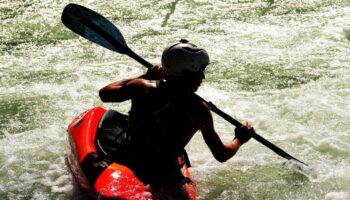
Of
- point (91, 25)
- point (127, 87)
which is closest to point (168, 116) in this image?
point (127, 87)

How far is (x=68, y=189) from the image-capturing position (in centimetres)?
455

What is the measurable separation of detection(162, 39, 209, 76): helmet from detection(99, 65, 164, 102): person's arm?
0.23m

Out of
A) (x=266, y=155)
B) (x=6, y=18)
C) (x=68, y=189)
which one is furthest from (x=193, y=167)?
(x=6, y=18)

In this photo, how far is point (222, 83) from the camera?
6992 millimetres

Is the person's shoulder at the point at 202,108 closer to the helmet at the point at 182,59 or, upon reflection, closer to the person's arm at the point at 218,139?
the person's arm at the point at 218,139

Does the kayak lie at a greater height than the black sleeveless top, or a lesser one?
lesser

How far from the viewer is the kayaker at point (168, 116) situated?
3516 millimetres

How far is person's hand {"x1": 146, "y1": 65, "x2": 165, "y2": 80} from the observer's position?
4023 millimetres

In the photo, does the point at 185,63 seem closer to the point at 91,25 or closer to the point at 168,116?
the point at 168,116

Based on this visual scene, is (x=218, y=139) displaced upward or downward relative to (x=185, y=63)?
downward

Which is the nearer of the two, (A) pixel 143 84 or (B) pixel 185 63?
(B) pixel 185 63

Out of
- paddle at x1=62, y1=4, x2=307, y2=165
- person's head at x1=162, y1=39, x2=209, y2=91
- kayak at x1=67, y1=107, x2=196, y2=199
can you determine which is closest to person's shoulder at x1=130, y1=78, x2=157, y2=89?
person's head at x1=162, y1=39, x2=209, y2=91

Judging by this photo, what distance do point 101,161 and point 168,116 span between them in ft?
2.21

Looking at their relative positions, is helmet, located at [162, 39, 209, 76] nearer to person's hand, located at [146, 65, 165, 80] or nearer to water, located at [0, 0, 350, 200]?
person's hand, located at [146, 65, 165, 80]
